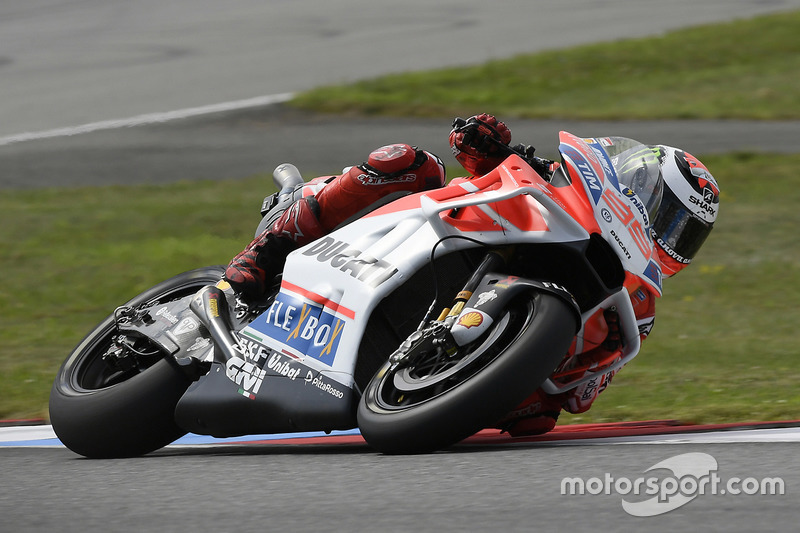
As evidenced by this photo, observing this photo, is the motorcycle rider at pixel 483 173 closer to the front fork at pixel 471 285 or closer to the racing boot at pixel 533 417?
the racing boot at pixel 533 417

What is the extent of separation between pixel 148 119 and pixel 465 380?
13.2 meters

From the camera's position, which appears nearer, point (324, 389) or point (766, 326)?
point (324, 389)

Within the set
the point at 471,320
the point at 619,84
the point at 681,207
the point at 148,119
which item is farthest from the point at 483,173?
the point at 619,84

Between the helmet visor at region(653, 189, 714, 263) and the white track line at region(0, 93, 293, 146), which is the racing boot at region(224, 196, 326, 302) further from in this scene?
the white track line at region(0, 93, 293, 146)

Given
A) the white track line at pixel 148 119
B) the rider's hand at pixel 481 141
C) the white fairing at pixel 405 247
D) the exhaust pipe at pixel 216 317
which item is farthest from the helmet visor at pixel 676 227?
the white track line at pixel 148 119

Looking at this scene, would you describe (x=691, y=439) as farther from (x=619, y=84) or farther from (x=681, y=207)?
(x=619, y=84)

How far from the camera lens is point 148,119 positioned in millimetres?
16516

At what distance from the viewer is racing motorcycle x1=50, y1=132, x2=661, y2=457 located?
4.14 meters

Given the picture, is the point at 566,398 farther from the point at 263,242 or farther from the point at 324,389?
the point at 263,242

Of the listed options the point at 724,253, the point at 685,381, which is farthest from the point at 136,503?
the point at 724,253

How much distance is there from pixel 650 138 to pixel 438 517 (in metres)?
11.9

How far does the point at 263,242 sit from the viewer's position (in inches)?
A: 203

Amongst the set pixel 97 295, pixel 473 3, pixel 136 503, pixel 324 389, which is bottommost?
pixel 473 3

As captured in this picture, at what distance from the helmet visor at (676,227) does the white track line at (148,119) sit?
12.1 metres
